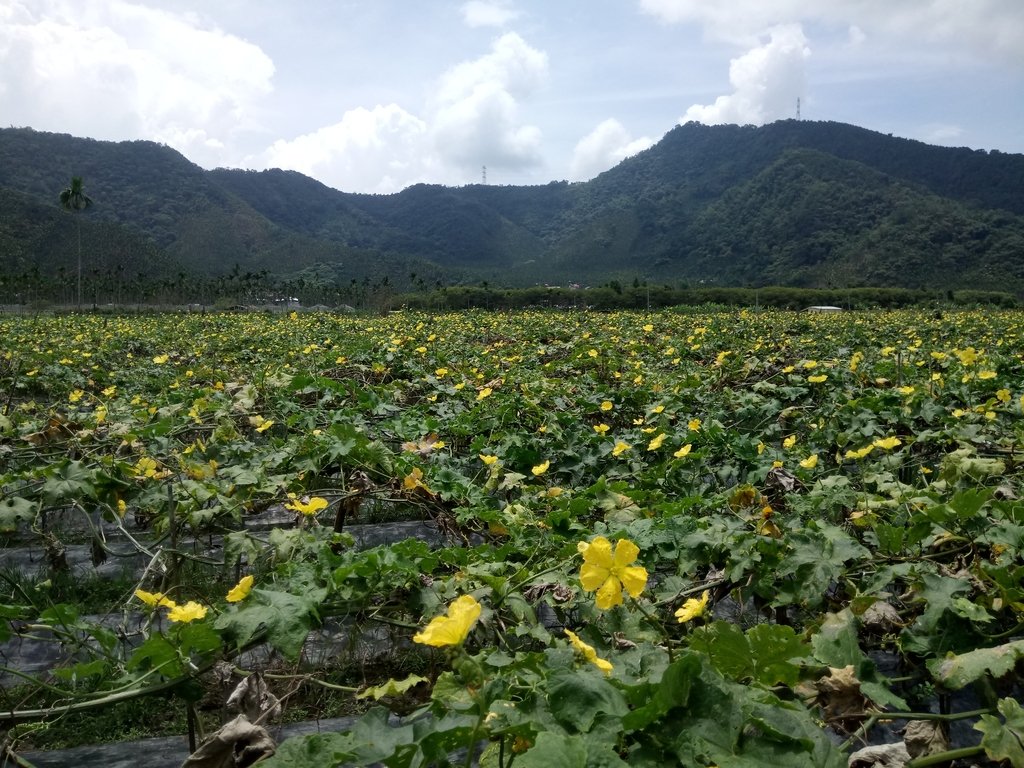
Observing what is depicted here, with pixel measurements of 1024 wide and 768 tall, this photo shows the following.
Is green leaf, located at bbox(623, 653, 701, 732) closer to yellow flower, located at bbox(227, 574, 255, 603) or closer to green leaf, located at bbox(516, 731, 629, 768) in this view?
green leaf, located at bbox(516, 731, 629, 768)

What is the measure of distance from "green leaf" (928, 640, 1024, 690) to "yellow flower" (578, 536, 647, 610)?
0.63 metres

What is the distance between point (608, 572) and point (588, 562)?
0.13 feet

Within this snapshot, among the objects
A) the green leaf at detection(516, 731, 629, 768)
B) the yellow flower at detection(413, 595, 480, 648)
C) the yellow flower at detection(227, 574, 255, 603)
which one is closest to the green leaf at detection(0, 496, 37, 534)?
the yellow flower at detection(227, 574, 255, 603)

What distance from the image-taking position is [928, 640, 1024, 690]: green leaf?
125 cm

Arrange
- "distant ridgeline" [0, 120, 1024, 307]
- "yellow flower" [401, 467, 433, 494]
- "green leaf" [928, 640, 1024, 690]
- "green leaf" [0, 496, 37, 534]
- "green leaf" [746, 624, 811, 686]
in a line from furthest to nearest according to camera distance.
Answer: "distant ridgeline" [0, 120, 1024, 307] → "yellow flower" [401, 467, 433, 494] → "green leaf" [0, 496, 37, 534] → "green leaf" [928, 640, 1024, 690] → "green leaf" [746, 624, 811, 686]

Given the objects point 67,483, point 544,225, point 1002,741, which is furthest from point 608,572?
point 544,225

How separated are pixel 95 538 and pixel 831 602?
2.34 metres

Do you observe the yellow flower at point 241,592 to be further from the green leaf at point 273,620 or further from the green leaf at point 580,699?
the green leaf at point 580,699

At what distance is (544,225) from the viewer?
114312 millimetres

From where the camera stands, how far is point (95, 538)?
246cm

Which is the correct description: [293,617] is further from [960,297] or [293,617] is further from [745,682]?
[960,297]

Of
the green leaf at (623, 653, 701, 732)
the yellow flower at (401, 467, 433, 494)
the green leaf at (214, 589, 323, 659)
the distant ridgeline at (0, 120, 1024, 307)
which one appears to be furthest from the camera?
the distant ridgeline at (0, 120, 1024, 307)

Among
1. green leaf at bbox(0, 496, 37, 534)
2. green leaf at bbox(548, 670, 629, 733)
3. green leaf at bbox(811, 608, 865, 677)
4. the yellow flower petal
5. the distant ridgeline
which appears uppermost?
the distant ridgeline

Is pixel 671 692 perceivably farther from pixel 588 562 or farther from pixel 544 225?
pixel 544 225
